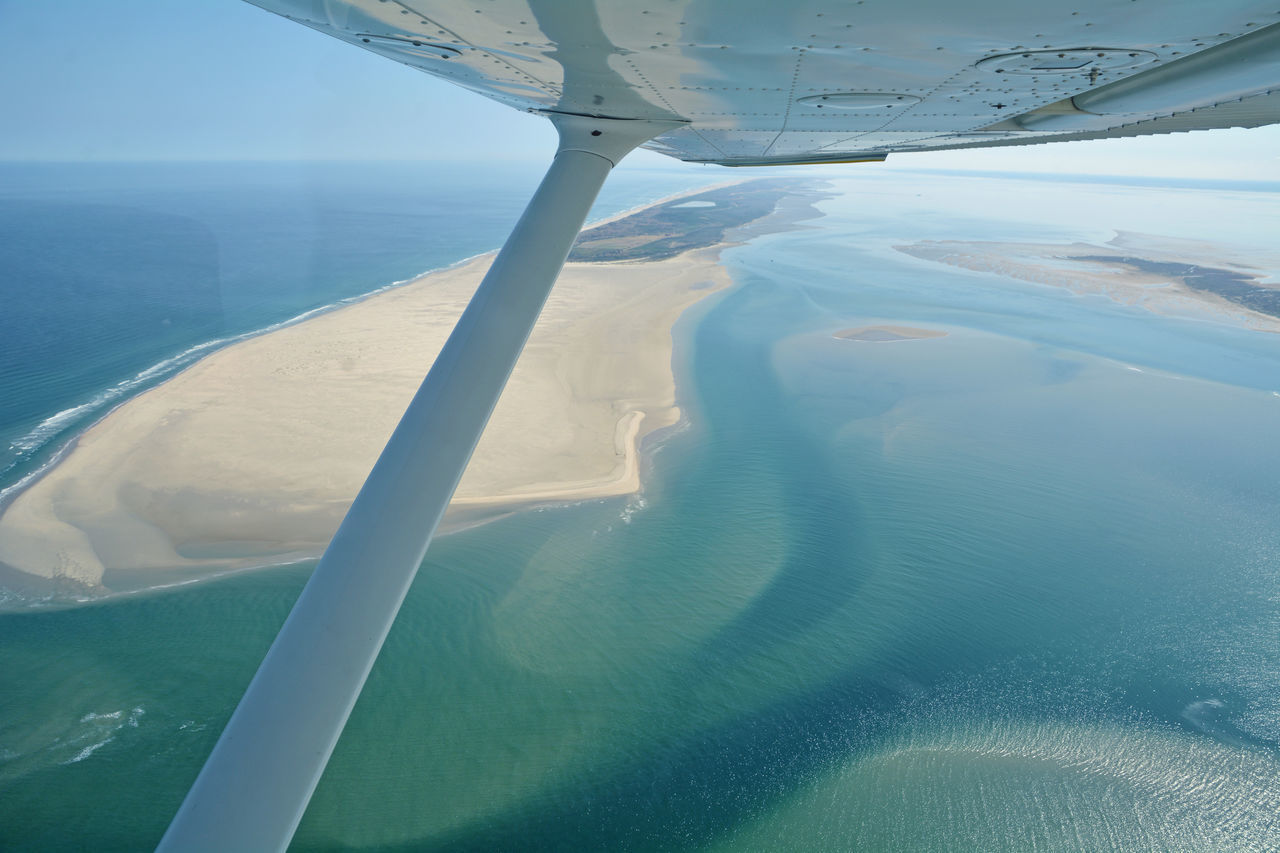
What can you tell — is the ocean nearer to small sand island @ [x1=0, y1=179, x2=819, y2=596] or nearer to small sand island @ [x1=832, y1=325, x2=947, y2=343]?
small sand island @ [x1=0, y1=179, x2=819, y2=596]

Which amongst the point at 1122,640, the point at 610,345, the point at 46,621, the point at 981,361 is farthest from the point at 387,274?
→ the point at 1122,640

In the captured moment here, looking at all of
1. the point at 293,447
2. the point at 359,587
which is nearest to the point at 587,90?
the point at 359,587

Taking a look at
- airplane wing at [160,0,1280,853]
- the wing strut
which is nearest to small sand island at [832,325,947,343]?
airplane wing at [160,0,1280,853]

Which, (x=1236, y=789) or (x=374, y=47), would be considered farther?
(x=1236, y=789)

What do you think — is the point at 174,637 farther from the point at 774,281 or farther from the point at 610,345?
the point at 774,281

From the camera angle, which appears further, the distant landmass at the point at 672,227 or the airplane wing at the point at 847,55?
the distant landmass at the point at 672,227

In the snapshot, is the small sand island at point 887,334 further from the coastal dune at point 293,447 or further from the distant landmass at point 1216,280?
the distant landmass at point 1216,280

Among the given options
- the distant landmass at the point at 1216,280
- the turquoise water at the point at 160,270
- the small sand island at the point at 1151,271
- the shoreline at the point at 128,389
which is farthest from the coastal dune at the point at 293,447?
the distant landmass at the point at 1216,280
